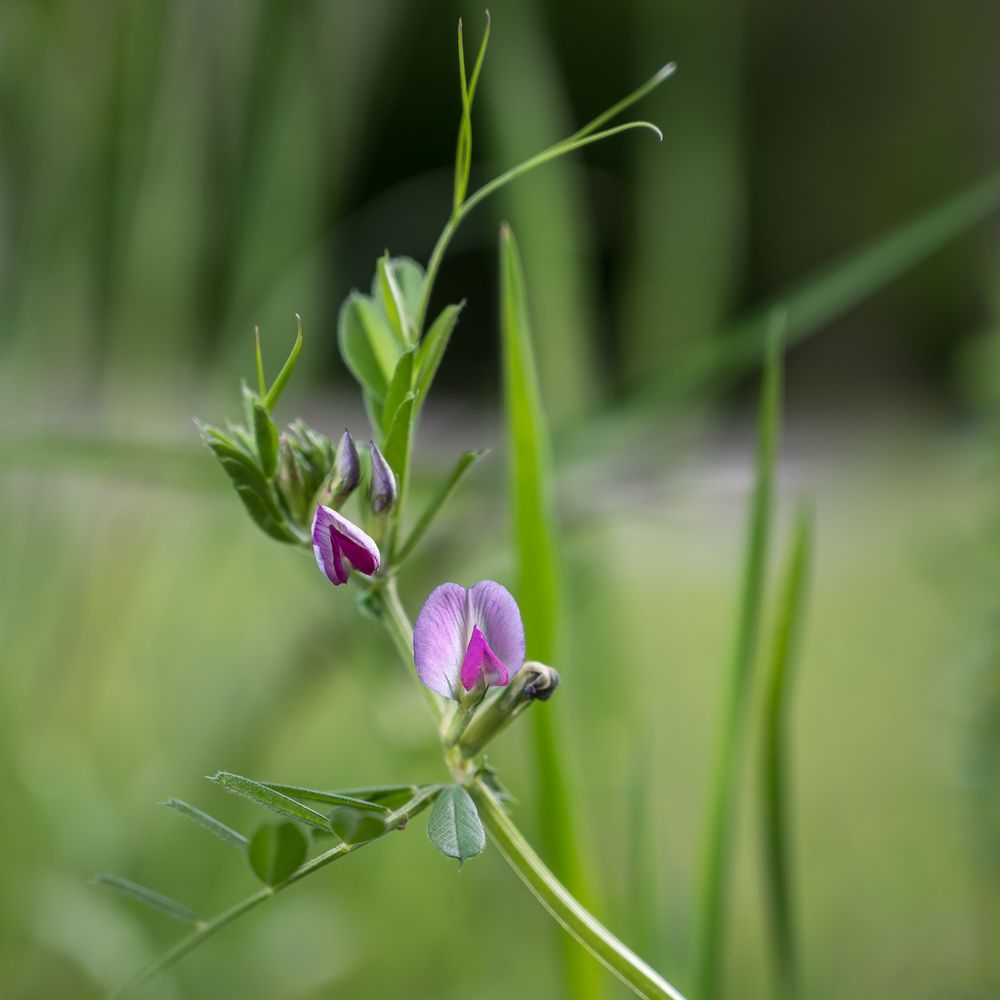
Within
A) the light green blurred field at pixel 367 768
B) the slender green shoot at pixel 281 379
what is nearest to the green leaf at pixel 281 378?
the slender green shoot at pixel 281 379

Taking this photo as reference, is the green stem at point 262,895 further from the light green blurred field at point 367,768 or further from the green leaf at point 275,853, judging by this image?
the light green blurred field at point 367,768

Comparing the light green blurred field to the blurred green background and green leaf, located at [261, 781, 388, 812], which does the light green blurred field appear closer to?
the blurred green background

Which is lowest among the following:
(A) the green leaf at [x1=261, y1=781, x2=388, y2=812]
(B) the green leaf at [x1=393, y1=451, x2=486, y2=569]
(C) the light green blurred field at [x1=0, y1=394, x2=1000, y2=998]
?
(C) the light green blurred field at [x1=0, y1=394, x2=1000, y2=998]

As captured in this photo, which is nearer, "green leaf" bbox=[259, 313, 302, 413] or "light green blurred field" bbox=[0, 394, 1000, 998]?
"green leaf" bbox=[259, 313, 302, 413]

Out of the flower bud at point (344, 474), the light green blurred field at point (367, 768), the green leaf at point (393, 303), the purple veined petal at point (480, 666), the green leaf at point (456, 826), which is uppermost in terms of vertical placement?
the green leaf at point (393, 303)

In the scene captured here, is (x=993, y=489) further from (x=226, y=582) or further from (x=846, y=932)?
(x=226, y=582)

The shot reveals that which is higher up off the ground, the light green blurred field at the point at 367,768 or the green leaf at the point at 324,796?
the green leaf at the point at 324,796

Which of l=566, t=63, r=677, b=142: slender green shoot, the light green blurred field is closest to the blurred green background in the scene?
the light green blurred field

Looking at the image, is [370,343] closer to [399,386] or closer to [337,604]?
[399,386]

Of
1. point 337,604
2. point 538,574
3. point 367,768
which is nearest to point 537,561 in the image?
point 538,574
